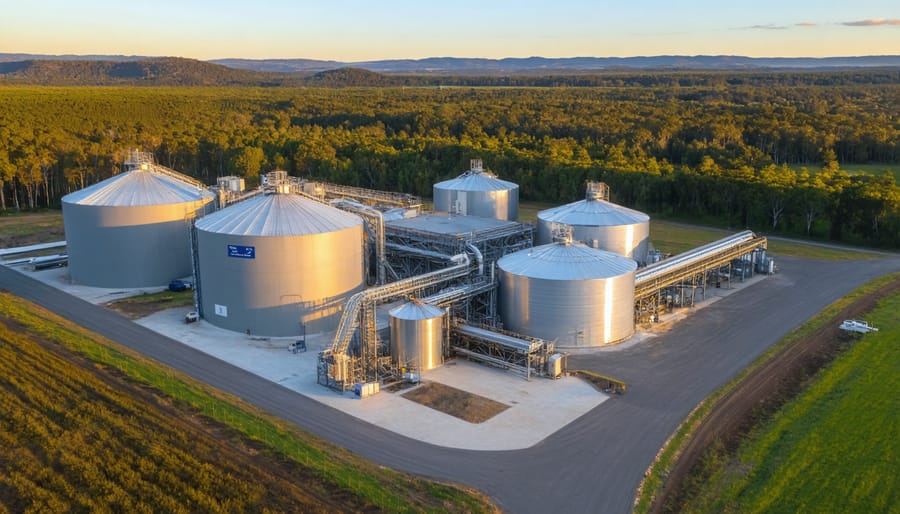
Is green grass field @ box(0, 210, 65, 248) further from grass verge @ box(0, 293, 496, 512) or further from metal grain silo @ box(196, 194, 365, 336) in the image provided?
metal grain silo @ box(196, 194, 365, 336)

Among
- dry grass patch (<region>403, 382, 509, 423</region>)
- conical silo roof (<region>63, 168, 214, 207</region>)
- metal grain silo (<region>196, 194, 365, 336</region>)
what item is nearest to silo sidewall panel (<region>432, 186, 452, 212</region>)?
metal grain silo (<region>196, 194, 365, 336</region>)

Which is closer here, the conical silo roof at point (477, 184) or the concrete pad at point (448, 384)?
the concrete pad at point (448, 384)

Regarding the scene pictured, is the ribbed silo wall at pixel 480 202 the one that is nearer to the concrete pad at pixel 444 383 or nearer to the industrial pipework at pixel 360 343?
the concrete pad at pixel 444 383

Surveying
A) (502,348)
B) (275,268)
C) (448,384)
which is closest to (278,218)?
(275,268)

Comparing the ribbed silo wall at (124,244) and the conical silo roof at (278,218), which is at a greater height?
the conical silo roof at (278,218)

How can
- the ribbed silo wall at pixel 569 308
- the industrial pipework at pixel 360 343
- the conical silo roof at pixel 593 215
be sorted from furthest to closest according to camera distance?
the conical silo roof at pixel 593 215
the ribbed silo wall at pixel 569 308
the industrial pipework at pixel 360 343

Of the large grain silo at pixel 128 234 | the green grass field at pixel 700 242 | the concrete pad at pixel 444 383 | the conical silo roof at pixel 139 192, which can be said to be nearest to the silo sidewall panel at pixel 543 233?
the concrete pad at pixel 444 383

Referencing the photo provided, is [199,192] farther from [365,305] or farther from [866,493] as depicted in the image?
[866,493]
